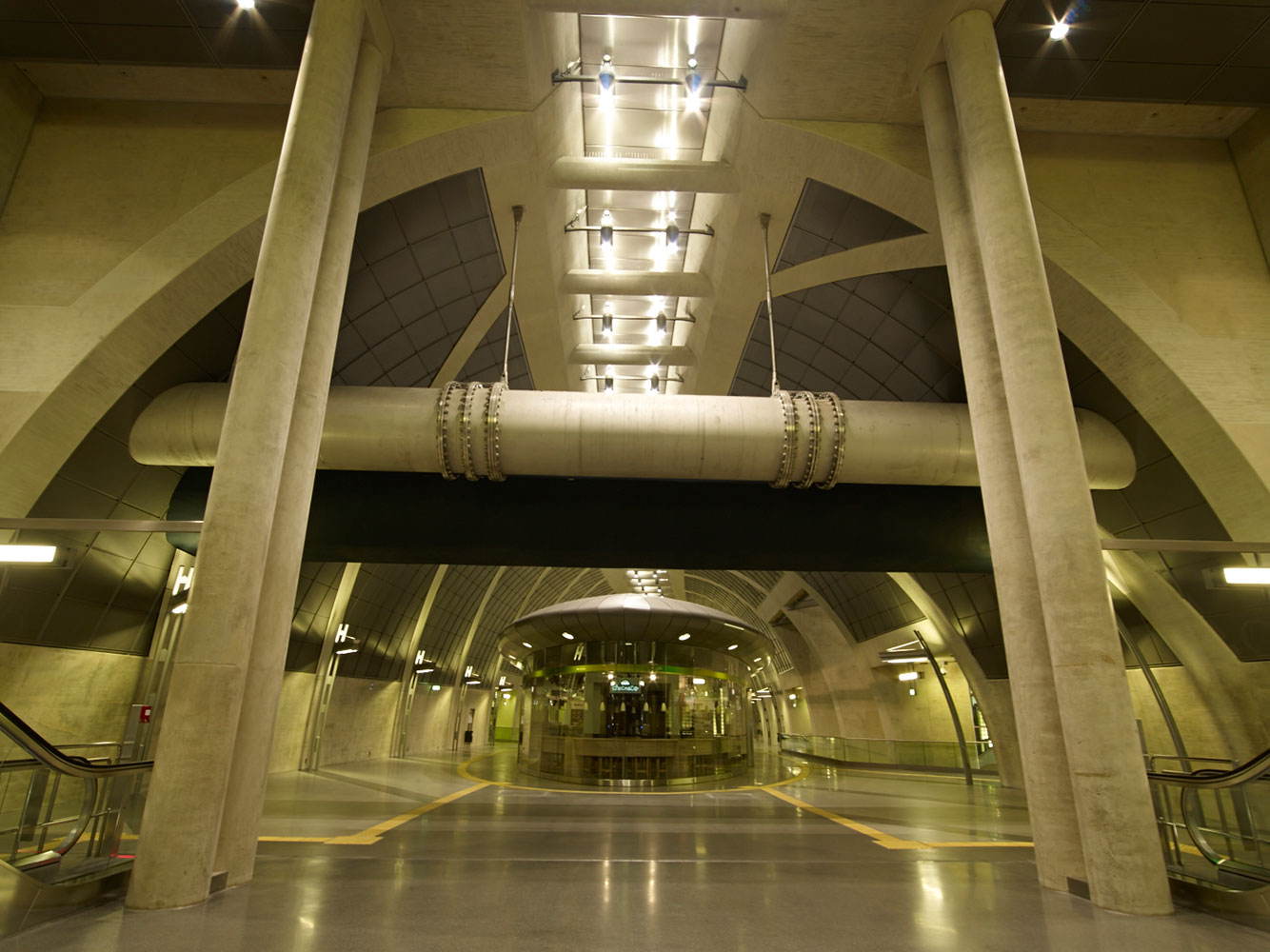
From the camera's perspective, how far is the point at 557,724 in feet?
62.6

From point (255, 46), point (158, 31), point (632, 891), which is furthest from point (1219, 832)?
point (158, 31)

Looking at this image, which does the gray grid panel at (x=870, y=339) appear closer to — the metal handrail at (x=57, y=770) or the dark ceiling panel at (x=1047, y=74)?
the dark ceiling panel at (x=1047, y=74)

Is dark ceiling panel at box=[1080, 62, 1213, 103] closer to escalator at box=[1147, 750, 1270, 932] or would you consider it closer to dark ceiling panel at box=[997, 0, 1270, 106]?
dark ceiling panel at box=[997, 0, 1270, 106]

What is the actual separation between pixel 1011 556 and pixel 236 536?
24.3 ft

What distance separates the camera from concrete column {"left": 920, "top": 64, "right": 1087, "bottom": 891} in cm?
620

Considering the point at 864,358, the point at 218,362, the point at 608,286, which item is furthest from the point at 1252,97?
the point at 218,362

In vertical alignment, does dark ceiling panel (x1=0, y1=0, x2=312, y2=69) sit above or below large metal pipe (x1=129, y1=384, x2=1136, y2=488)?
above

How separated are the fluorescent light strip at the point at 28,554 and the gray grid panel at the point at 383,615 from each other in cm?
1594

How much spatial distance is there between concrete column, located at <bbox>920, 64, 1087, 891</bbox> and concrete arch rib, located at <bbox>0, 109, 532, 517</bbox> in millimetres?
7382

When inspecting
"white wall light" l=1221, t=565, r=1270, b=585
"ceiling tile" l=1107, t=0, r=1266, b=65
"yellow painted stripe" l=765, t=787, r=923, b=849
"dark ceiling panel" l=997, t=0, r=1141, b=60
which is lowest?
"yellow painted stripe" l=765, t=787, r=923, b=849

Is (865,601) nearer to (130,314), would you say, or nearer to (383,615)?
(383,615)

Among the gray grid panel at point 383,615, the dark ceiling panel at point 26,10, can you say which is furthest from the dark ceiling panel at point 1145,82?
the gray grid panel at point 383,615

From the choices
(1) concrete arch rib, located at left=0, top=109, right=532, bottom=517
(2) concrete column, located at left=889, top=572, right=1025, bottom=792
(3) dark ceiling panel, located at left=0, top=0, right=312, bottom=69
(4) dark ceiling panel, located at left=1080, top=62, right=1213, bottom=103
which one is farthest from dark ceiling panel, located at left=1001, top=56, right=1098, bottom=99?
(2) concrete column, located at left=889, top=572, right=1025, bottom=792

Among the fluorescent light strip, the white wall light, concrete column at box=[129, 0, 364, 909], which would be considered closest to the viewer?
concrete column at box=[129, 0, 364, 909]
